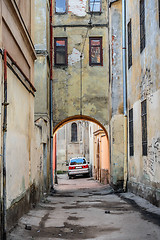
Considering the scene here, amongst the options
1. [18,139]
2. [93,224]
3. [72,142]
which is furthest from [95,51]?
[72,142]

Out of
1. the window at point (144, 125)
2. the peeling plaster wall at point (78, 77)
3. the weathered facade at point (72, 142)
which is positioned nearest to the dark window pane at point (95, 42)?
the peeling plaster wall at point (78, 77)

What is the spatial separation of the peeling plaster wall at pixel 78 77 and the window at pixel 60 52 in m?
0.22

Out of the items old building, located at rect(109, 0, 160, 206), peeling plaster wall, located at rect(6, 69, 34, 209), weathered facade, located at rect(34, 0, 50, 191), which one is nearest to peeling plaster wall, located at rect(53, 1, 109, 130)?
old building, located at rect(109, 0, 160, 206)

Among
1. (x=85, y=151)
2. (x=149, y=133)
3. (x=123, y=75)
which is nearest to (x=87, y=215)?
(x=149, y=133)

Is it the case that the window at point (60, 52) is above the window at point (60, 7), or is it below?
below

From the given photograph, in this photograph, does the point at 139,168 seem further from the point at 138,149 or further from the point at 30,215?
the point at 30,215

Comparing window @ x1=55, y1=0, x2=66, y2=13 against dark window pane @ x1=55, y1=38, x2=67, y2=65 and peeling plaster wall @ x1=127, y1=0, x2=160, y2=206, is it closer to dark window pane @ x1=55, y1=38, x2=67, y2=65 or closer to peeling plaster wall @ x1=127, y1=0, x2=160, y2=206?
dark window pane @ x1=55, y1=38, x2=67, y2=65

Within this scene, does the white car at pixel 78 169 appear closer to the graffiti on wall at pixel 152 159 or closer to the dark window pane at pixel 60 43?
the dark window pane at pixel 60 43

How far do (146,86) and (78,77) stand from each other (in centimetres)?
701

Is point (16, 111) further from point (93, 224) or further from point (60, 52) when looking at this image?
point (60, 52)

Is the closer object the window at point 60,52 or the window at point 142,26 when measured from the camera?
the window at point 142,26

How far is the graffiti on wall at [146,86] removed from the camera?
1069cm

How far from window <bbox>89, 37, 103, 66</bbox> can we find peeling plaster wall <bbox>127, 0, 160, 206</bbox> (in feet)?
13.3

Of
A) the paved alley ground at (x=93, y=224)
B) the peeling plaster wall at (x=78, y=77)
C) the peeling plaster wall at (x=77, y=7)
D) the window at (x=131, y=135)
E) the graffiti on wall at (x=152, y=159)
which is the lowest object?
the paved alley ground at (x=93, y=224)
